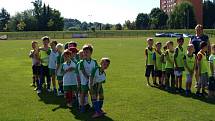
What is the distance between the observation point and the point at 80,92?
452 inches

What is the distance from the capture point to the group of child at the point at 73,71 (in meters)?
10.9

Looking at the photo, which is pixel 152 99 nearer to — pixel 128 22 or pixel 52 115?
pixel 52 115

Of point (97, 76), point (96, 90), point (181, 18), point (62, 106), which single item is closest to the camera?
point (97, 76)

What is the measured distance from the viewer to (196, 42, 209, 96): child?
43.3 feet

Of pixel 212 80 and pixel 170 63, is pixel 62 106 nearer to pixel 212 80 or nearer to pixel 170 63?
pixel 170 63

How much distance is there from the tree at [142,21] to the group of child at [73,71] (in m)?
137

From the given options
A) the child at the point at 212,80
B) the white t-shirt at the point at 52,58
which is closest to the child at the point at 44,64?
the white t-shirt at the point at 52,58

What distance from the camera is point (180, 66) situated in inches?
563

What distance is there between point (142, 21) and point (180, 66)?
13943cm

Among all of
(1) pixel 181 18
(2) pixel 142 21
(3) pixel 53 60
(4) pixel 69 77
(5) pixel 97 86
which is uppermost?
(1) pixel 181 18

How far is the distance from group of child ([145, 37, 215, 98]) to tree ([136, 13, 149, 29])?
446 feet

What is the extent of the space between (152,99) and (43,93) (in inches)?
154

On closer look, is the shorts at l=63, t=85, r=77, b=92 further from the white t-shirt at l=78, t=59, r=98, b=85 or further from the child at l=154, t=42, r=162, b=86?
the child at l=154, t=42, r=162, b=86

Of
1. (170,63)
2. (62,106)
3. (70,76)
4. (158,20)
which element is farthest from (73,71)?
(158,20)
